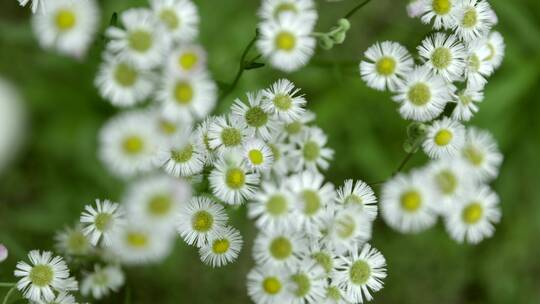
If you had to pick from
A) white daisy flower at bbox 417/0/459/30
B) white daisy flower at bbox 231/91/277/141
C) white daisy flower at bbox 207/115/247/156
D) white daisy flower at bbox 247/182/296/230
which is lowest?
white daisy flower at bbox 247/182/296/230

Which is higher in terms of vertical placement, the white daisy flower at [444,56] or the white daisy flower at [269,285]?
the white daisy flower at [444,56]

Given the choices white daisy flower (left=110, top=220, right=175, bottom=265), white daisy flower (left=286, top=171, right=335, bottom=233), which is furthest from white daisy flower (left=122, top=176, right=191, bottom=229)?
white daisy flower (left=286, top=171, right=335, bottom=233)

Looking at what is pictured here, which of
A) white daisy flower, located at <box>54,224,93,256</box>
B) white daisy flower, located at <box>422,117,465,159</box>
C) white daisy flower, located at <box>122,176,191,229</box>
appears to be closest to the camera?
white daisy flower, located at <box>122,176,191,229</box>


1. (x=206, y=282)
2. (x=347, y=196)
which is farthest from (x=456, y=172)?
(x=206, y=282)

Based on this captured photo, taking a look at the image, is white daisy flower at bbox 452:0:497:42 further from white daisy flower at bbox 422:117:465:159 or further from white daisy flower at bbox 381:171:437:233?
white daisy flower at bbox 381:171:437:233

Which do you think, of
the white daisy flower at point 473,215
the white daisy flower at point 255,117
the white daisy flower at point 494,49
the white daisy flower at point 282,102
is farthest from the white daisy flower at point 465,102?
the white daisy flower at point 255,117

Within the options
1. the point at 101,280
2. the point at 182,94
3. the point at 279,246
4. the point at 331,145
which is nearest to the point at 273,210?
the point at 279,246

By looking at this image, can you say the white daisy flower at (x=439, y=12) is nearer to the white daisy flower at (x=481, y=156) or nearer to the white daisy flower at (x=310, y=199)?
the white daisy flower at (x=481, y=156)

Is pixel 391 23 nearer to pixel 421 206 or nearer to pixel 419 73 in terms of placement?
pixel 419 73
